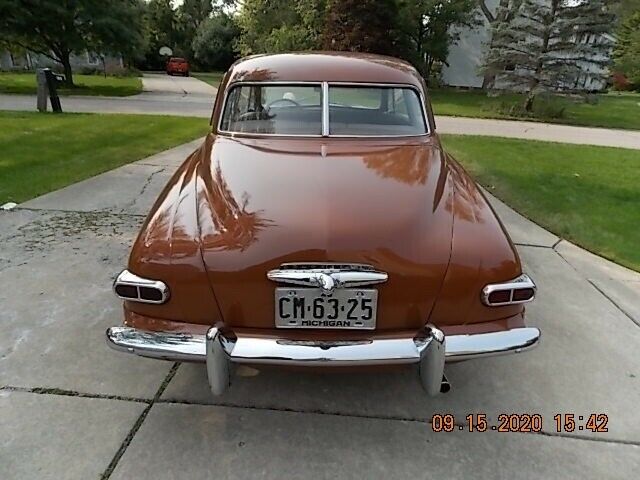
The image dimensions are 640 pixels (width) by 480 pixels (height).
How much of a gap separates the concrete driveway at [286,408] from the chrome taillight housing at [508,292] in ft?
2.15

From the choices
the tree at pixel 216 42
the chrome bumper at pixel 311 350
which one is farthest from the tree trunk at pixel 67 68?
the tree at pixel 216 42

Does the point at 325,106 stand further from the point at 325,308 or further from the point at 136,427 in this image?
the point at 136,427

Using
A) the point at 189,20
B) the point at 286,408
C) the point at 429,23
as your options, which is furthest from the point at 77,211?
the point at 189,20

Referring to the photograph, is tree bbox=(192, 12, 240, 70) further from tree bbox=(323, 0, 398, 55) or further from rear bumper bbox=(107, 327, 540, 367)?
rear bumper bbox=(107, 327, 540, 367)

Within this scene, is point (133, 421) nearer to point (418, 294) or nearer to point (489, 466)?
point (418, 294)

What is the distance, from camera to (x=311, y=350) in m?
2.06

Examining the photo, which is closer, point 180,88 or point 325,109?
point 325,109

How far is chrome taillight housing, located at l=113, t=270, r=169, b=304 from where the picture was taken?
2152mm

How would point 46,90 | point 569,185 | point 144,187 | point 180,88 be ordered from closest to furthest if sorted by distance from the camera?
point 144,187, point 569,185, point 46,90, point 180,88

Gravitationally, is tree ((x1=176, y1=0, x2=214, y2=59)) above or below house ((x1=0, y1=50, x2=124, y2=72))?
above

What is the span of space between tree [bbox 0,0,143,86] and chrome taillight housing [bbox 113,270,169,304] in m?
18.5

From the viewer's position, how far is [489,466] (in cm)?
217

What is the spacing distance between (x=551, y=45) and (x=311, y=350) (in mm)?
16834
